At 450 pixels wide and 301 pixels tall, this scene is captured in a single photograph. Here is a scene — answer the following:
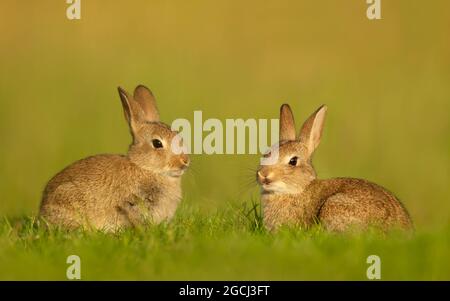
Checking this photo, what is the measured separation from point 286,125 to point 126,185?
2171mm

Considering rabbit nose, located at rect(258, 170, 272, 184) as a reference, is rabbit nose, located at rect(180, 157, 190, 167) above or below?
above

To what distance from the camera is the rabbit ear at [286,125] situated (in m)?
9.83

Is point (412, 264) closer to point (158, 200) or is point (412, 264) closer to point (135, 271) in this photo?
point (135, 271)

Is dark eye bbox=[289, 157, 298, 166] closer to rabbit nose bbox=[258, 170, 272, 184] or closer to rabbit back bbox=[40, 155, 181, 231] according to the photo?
rabbit nose bbox=[258, 170, 272, 184]

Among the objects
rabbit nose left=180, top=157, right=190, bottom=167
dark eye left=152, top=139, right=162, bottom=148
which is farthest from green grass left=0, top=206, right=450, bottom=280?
dark eye left=152, top=139, right=162, bottom=148

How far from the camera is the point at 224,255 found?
23.3 ft

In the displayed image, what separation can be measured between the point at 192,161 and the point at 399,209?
255cm

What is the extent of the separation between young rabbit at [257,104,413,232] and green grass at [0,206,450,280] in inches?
19.1

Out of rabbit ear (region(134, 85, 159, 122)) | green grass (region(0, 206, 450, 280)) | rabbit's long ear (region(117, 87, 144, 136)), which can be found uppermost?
rabbit ear (region(134, 85, 159, 122))

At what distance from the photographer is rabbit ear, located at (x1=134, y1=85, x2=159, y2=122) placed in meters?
10.2

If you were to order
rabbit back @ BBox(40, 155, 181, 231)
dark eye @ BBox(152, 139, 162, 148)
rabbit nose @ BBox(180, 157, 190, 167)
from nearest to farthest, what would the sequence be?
rabbit back @ BBox(40, 155, 181, 231) → rabbit nose @ BBox(180, 157, 190, 167) → dark eye @ BBox(152, 139, 162, 148)

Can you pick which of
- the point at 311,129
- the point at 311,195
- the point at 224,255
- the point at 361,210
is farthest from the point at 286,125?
the point at 224,255

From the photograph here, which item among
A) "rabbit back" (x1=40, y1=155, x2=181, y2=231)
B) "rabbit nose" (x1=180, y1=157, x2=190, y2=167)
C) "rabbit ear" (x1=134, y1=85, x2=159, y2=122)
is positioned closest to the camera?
"rabbit back" (x1=40, y1=155, x2=181, y2=231)

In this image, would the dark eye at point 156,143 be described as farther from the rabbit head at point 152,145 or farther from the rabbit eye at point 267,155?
the rabbit eye at point 267,155
